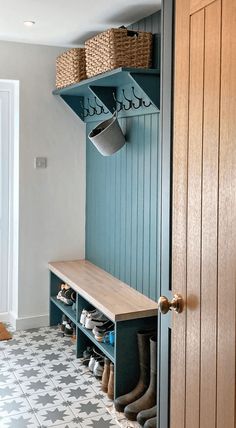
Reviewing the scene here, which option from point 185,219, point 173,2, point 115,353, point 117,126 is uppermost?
point 173,2

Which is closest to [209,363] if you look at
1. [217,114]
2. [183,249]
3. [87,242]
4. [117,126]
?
[183,249]

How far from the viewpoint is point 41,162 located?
3.99 metres

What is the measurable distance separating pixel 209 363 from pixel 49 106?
3018 mm

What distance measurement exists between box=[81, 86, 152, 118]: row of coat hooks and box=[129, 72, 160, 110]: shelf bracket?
14cm

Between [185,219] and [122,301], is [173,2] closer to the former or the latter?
[185,219]

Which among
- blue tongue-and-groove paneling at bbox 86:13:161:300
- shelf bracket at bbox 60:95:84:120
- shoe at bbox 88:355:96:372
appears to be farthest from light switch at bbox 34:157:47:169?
shoe at bbox 88:355:96:372

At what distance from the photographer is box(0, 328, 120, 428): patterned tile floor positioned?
2625 millimetres

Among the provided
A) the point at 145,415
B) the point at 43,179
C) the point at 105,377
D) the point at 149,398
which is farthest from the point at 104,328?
the point at 43,179

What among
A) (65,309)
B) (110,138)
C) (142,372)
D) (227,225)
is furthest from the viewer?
(65,309)

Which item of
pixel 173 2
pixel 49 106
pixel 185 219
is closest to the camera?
pixel 185 219

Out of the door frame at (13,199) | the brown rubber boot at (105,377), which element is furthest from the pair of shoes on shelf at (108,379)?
the door frame at (13,199)

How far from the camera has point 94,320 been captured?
3.21 metres

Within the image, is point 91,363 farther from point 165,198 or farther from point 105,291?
point 165,198

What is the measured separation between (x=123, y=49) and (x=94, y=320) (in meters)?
1.73
